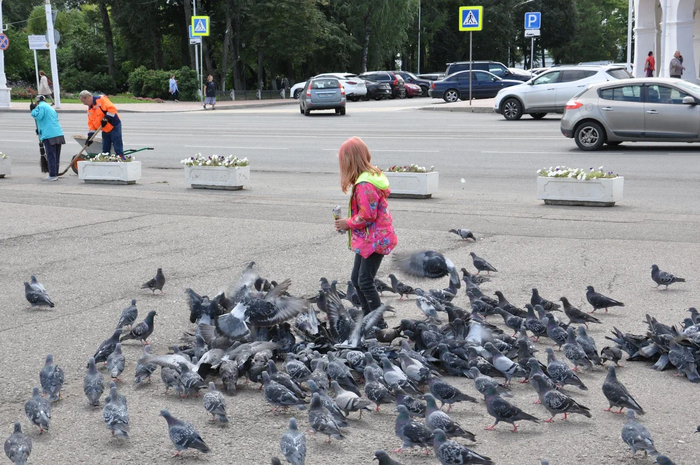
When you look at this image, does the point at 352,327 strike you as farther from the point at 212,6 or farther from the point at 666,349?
the point at 212,6

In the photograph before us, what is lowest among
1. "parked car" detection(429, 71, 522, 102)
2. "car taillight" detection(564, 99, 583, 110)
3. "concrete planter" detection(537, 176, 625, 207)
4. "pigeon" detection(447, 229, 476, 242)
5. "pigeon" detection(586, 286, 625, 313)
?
"pigeon" detection(586, 286, 625, 313)

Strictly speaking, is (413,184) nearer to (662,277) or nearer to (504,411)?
(662,277)

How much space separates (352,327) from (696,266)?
15.7 ft

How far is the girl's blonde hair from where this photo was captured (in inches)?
269

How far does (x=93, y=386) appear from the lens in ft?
19.3

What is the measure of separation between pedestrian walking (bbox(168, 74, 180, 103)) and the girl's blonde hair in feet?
164

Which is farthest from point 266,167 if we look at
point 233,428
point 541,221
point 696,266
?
point 233,428

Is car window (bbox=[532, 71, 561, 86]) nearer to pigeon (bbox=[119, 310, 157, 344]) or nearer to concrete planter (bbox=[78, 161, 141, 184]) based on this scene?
concrete planter (bbox=[78, 161, 141, 184])

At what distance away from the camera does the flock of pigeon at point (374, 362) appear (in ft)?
16.9

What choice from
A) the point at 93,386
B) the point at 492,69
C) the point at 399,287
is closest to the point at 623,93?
the point at 399,287

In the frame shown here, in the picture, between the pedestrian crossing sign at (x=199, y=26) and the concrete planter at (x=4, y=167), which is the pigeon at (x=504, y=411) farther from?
the pedestrian crossing sign at (x=199, y=26)

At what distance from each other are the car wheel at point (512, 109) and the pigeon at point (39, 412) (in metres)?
27.2

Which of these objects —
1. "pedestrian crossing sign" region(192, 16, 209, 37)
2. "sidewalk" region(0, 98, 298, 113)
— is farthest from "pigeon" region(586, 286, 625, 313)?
"pedestrian crossing sign" region(192, 16, 209, 37)

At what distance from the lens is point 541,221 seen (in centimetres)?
1245
